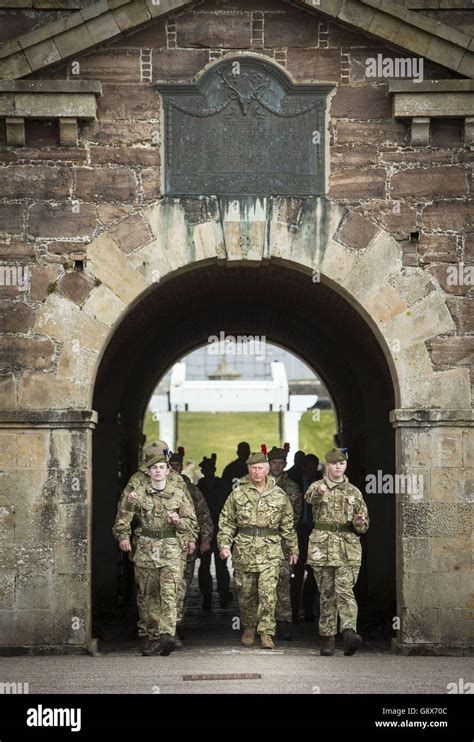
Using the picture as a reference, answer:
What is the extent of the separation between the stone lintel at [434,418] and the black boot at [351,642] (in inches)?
77.6

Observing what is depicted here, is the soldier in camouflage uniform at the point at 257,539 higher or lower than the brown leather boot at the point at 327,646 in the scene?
higher

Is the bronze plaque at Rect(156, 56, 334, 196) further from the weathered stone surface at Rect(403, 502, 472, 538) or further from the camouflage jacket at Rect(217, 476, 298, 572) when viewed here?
the weathered stone surface at Rect(403, 502, 472, 538)

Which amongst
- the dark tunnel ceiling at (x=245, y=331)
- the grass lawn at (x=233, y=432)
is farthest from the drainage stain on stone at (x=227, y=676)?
the grass lawn at (x=233, y=432)

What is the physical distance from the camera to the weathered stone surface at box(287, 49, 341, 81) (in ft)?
44.2

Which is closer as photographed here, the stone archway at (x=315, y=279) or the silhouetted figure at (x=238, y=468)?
Answer: the stone archway at (x=315, y=279)

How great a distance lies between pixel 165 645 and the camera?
12992 millimetres

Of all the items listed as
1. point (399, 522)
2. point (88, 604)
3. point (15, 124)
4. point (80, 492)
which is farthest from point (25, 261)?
point (399, 522)

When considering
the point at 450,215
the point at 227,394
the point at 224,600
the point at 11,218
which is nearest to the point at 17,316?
the point at 11,218

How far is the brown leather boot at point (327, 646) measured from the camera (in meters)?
13.0

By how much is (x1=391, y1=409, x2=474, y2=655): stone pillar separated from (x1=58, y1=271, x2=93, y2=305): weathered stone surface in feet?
10.2

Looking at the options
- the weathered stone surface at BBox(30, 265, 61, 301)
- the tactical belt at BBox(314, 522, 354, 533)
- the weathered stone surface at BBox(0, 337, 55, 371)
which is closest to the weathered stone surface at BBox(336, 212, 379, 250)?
the tactical belt at BBox(314, 522, 354, 533)

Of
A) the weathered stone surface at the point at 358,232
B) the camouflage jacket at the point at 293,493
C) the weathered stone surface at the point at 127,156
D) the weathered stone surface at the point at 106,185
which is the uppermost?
the weathered stone surface at the point at 127,156

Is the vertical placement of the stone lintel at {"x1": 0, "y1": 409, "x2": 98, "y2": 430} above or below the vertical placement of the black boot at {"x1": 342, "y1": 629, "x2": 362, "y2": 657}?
above

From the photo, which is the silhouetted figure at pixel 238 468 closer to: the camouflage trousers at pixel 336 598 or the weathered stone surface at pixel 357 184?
the camouflage trousers at pixel 336 598
